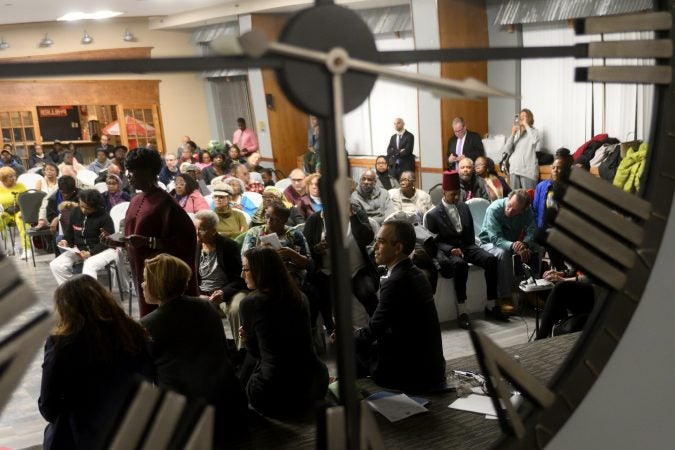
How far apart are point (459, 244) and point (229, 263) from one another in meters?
1.16

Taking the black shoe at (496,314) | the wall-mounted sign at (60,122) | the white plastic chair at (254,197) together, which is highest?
the wall-mounted sign at (60,122)

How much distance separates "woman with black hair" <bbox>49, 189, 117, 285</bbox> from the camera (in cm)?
330

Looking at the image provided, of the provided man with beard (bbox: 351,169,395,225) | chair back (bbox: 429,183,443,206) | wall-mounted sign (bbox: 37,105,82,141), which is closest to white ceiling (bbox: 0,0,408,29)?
man with beard (bbox: 351,169,395,225)

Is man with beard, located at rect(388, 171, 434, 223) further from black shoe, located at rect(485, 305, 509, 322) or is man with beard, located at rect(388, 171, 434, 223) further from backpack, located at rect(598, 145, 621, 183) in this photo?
backpack, located at rect(598, 145, 621, 183)

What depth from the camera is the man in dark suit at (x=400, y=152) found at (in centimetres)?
386

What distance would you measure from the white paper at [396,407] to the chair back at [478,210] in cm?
192

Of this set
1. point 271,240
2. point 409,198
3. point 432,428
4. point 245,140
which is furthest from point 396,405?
point 245,140

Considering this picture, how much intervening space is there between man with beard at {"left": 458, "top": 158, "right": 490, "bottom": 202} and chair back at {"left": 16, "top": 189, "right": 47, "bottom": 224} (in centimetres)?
292

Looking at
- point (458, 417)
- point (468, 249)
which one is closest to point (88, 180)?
point (468, 249)

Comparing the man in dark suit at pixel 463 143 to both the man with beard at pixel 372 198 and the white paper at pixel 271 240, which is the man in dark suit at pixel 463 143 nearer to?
the man with beard at pixel 372 198

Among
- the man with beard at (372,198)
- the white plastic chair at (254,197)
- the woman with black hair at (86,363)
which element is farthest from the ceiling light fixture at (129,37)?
the white plastic chair at (254,197)

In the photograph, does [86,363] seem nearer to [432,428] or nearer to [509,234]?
[432,428]

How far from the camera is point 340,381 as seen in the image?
0.62 metres

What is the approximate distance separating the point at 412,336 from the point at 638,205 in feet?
3.87
